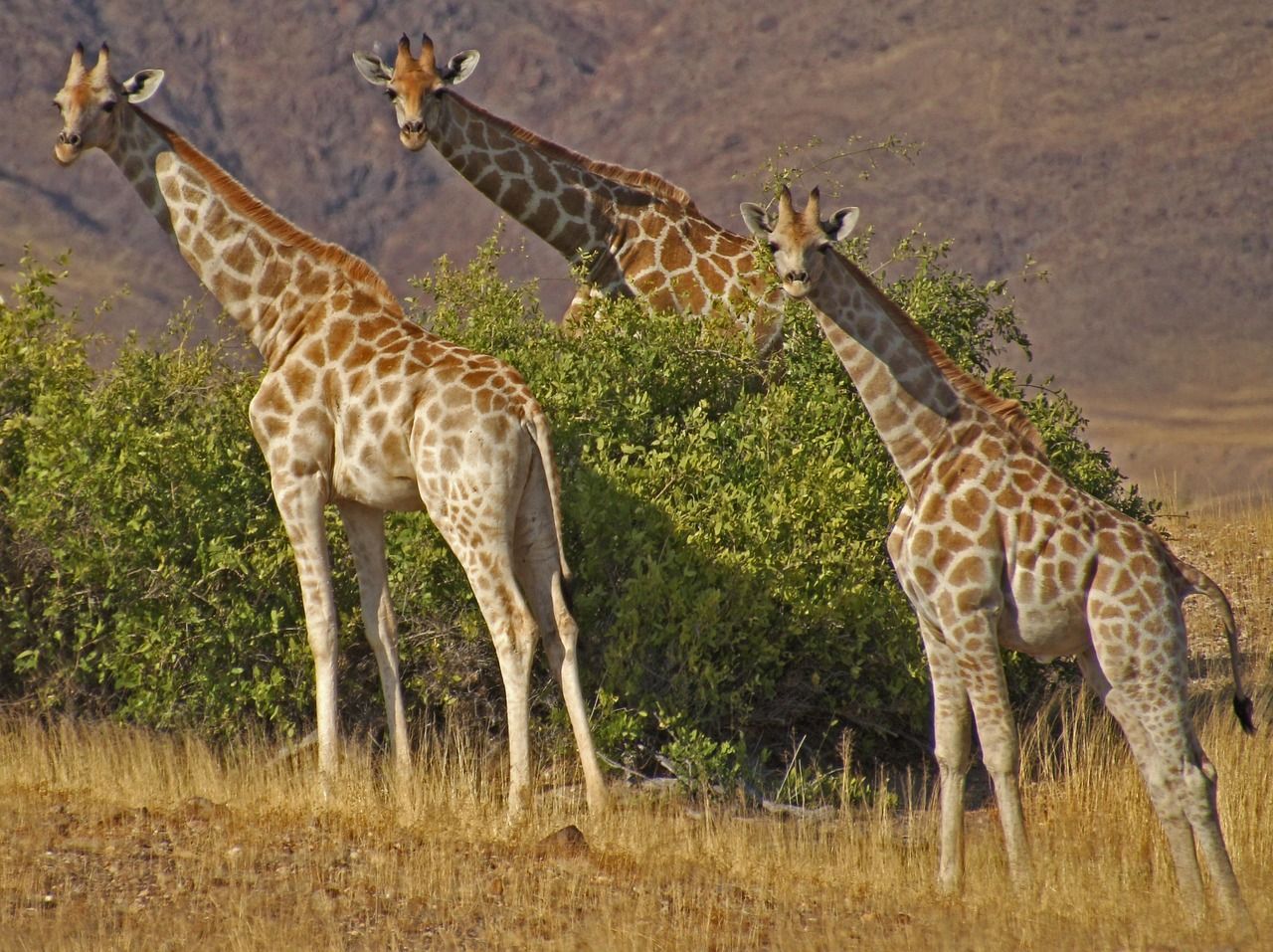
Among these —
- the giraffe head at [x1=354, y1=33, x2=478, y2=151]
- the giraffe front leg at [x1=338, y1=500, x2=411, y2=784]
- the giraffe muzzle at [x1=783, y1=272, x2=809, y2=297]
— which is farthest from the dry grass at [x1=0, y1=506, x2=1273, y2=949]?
the giraffe head at [x1=354, y1=33, x2=478, y2=151]

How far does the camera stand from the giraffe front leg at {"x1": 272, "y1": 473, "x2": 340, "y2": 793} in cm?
998

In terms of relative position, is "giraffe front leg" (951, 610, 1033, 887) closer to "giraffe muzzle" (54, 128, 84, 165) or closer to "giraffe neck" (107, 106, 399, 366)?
"giraffe neck" (107, 106, 399, 366)

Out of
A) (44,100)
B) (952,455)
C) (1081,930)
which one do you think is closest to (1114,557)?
(952,455)

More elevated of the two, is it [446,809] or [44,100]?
[44,100]

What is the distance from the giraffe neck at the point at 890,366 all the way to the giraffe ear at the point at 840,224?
Result: 9cm

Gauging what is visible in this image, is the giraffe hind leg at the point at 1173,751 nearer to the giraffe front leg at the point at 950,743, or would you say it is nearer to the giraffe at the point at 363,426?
the giraffe front leg at the point at 950,743

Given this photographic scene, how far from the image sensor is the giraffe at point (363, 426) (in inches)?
378

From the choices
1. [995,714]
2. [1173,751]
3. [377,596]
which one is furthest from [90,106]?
[1173,751]

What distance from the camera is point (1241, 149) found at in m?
60.2

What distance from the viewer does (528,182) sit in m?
13.8

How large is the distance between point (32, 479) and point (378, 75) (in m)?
4.29

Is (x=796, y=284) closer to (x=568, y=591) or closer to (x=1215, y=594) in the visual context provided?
(x=1215, y=594)

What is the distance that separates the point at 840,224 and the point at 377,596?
350cm

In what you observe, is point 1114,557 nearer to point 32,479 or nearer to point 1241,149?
point 32,479
